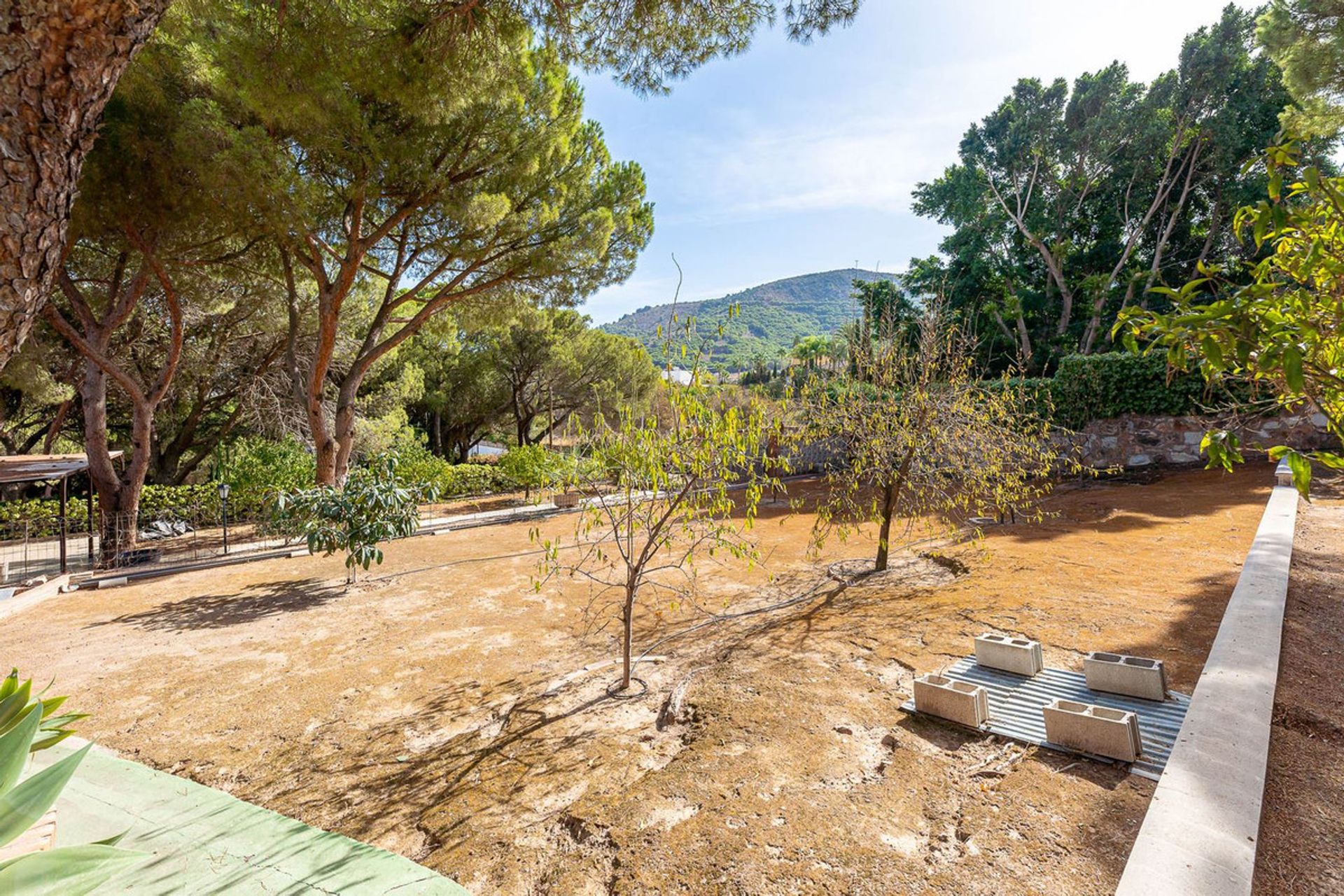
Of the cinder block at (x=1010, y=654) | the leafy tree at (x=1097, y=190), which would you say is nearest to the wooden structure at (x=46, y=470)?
the cinder block at (x=1010, y=654)

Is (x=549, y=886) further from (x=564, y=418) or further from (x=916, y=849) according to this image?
(x=564, y=418)

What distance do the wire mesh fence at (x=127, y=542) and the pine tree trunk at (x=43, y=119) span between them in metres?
6.10

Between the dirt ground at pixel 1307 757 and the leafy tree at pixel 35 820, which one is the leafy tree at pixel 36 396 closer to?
the leafy tree at pixel 35 820

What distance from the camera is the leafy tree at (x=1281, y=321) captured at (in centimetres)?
113

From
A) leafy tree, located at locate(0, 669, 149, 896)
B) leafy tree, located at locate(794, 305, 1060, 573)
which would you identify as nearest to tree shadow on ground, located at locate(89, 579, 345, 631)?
leafy tree, located at locate(0, 669, 149, 896)

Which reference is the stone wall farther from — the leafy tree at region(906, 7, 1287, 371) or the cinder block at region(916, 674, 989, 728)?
the cinder block at region(916, 674, 989, 728)

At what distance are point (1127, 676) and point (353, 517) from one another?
676cm

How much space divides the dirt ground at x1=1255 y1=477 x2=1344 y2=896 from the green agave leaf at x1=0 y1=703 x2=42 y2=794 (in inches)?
129

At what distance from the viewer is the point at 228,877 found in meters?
1.91

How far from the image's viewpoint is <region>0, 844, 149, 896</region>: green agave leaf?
116cm

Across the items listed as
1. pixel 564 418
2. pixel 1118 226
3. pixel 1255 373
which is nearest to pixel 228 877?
pixel 1255 373

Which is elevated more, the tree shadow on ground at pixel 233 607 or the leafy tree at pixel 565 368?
the leafy tree at pixel 565 368

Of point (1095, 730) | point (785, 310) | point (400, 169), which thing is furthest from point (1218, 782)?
point (785, 310)

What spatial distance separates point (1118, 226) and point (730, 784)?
19.7 metres
